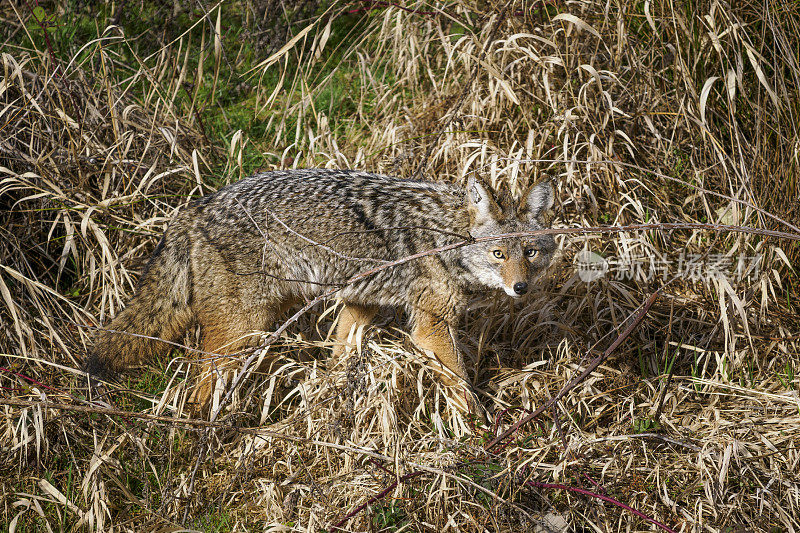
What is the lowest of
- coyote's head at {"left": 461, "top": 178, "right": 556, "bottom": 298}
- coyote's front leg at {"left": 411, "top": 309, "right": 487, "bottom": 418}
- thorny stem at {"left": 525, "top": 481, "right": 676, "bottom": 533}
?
thorny stem at {"left": 525, "top": 481, "right": 676, "bottom": 533}

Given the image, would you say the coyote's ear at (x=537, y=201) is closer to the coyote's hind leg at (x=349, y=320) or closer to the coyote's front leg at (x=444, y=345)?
the coyote's front leg at (x=444, y=345)

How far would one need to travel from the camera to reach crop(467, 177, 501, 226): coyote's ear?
4.34m

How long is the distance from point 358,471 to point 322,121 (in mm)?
3366

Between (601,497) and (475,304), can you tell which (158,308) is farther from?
(601,497)

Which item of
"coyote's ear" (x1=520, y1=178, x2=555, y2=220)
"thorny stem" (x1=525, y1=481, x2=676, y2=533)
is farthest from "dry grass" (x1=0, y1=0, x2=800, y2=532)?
"coyote's ear" (x1=520, y1=178, x2=555, y2=220)

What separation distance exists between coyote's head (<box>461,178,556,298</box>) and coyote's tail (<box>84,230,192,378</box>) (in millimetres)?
1735

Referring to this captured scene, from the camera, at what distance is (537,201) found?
4.49m

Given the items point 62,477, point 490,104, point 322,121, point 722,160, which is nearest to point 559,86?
point 490,104

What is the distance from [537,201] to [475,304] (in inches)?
36.3

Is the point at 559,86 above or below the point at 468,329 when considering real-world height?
above

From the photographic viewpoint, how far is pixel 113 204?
539 centimetres

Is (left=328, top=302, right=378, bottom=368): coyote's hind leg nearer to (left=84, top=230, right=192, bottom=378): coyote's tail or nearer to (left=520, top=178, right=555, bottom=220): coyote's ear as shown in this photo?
(left=84, top=230, right=192, bottom=378): coyote's tail

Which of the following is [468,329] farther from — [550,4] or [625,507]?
[550,4]

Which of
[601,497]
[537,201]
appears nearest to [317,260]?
[537,201]
